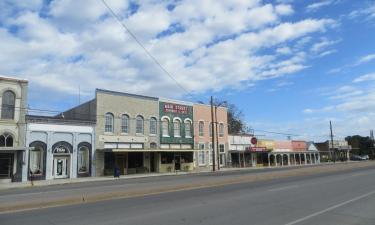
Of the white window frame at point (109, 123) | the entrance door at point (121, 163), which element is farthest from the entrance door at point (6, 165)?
the entrance door at point (121, 163)

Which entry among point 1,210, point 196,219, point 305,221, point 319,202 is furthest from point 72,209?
point 319,202

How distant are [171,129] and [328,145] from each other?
227ft

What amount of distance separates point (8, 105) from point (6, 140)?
3.06 meters

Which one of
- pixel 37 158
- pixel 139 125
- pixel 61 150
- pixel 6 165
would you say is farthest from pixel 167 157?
pixel 6 165

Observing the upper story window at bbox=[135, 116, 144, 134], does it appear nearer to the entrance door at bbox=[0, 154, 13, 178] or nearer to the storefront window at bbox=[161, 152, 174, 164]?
the storefront window at bbox=[161, 152, 174, 164]

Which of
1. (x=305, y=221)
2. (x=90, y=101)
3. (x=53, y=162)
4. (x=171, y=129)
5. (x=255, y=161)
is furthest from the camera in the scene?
(x=255, y=161)

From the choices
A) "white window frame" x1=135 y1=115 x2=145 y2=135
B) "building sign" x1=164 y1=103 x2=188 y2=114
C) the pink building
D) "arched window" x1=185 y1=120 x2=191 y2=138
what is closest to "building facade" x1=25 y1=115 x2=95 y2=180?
"white window frame" x1=135 y1=115 x2=145 y2=135

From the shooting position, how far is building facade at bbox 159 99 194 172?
47750 mm

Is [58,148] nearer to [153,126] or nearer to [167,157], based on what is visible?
[153,126]

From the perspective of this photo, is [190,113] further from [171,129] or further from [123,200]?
[123,200]

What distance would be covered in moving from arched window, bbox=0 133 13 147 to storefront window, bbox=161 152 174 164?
18244 mm

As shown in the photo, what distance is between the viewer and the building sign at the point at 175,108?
48.8 m

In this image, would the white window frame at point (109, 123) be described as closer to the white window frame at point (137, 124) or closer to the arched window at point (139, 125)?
the white window frame at point (137, 124)

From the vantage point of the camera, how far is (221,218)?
394 inches
